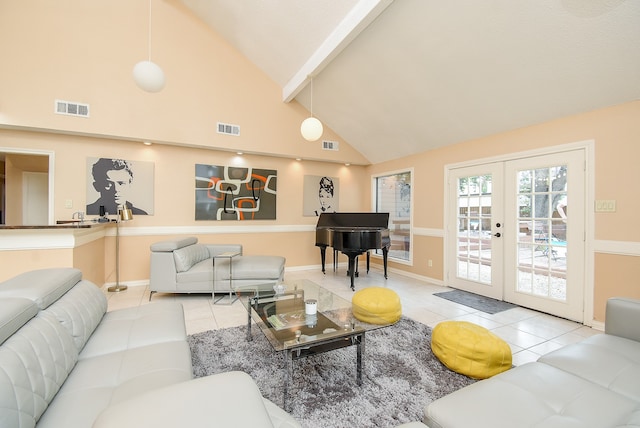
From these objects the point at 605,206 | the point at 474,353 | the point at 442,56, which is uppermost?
the point at 442,56

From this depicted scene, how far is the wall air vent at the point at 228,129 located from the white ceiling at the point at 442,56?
109cm

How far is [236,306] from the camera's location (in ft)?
11.5

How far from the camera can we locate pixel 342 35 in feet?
10.7

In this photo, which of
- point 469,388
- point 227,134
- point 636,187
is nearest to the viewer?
point 469,388

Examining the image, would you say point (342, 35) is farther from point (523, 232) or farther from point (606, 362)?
point (606, 362)

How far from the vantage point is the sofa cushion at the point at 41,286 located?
1.36 metres

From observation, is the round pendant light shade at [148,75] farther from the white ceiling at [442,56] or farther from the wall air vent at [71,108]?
the white ceiling at [442,56]

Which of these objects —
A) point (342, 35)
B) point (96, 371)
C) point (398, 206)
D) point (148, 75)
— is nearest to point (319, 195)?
point (398, 206)

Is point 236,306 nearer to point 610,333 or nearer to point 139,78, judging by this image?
point 139,78

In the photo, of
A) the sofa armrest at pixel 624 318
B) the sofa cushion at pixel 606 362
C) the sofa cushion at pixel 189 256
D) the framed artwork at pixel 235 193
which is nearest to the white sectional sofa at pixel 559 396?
the sofa cushion at pixel 606 362

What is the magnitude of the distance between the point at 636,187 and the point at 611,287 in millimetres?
1036

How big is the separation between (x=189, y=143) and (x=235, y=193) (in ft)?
3.71

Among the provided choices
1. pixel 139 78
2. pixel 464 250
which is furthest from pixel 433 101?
pixel 139 78

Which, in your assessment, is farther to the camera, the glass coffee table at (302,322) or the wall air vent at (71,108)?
the wall air vent at (71,108)
